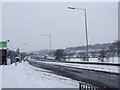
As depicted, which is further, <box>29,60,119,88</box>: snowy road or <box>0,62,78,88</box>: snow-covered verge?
<box>29,60,119,88</box>: snowy road

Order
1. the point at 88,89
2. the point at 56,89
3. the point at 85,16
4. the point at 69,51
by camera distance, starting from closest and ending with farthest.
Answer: the point at 88,89
the point at 56,89
the point at 85,16
the point at 69,51

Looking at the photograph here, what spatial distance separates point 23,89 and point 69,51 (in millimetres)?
121908

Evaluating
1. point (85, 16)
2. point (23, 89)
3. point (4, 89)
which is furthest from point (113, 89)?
point (85, 16)

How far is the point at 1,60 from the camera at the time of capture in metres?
55.5

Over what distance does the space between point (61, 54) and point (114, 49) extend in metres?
20.8

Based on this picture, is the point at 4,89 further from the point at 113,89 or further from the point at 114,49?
the point at 114,49

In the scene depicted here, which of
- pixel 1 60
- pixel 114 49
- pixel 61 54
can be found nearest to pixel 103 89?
pixel 1 60

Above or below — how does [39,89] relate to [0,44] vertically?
below

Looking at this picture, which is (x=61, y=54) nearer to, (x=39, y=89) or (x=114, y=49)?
(x=114, y=49)

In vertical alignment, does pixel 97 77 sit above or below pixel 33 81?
below

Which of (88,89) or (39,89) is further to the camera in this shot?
(39,89)

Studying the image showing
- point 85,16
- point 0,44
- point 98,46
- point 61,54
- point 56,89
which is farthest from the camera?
point 98,46

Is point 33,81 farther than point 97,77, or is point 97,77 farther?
point 97,77

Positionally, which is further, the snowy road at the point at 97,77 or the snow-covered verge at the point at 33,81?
the snowy road at the point at 97,77
